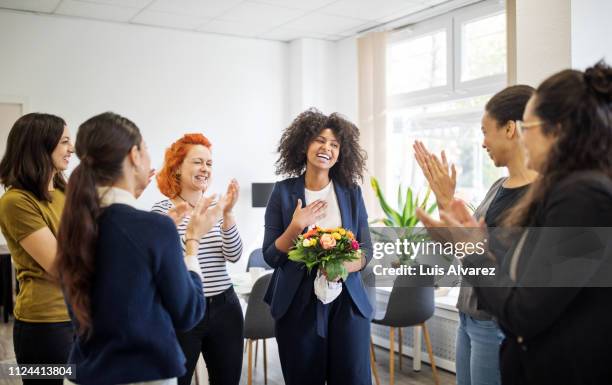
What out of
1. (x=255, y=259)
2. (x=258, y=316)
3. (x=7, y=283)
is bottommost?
(x=7, y=283)

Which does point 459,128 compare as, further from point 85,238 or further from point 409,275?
point 85,238

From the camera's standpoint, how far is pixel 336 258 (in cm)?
229

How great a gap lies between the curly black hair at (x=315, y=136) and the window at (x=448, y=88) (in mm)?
2975

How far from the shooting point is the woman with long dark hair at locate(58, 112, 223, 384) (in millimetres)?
1437

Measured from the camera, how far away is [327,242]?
224 centimetres

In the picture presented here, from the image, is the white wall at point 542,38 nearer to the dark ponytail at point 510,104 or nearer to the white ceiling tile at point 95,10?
the dark ponytail at point 510,104

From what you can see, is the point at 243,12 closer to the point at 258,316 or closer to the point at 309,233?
the point at 258,316

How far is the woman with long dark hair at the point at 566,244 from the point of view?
1.21 metres

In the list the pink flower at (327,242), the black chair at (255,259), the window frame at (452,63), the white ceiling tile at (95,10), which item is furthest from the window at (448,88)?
the pink flower at (327,242)

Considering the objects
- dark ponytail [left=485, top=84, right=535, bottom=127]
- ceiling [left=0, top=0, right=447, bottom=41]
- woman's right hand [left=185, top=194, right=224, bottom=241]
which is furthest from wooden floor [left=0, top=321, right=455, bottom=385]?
ceiling [left=0, top=0, right=447, bottom=41]

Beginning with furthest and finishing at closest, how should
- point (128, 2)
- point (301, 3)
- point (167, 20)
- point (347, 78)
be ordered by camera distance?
point (347, 78) → point (167, 20) → point (301, 3) → point (128, 2)

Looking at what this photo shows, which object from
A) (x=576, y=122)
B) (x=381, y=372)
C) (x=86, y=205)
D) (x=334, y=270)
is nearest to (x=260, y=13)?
(x=381, y=372)

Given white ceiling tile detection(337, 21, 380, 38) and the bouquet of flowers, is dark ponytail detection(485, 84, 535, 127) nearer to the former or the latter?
the bouquet of flowers

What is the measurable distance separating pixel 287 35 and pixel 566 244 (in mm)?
5762
